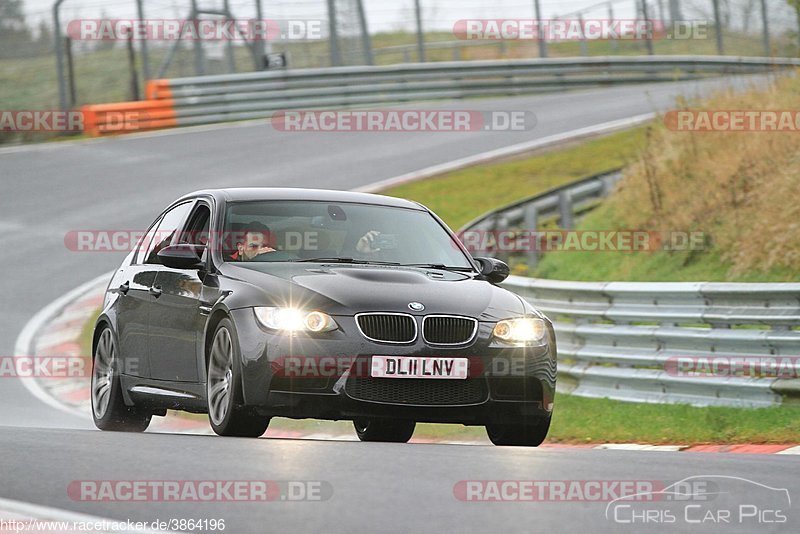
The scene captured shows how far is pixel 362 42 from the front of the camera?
3159 cm

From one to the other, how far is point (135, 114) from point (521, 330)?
21.2 metres

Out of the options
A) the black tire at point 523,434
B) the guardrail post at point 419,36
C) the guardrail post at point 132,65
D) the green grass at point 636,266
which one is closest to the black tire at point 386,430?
the black tire at point 523,434

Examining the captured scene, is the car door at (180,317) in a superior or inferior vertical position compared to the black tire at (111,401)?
superior

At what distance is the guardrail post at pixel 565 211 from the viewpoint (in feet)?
59.4

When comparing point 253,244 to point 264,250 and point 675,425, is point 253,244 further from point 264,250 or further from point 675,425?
point 675,425

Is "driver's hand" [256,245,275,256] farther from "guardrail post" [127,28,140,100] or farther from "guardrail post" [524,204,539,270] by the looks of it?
"guardrail post" [127,28,140,100]

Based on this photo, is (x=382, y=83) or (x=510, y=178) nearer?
(x=510, y=178)

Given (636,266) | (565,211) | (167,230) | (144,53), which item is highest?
(144,53)

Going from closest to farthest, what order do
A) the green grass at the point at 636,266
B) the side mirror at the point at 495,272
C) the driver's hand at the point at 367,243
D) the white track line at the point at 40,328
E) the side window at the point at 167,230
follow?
the driver's hand at the point at 367,243 → the side mirror at the point at 495,272 → the side window at the point at 167,230 → the green grass at the point at 636,266 → the white track line at the point at 40,328

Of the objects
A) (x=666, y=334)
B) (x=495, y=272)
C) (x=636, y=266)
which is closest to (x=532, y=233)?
(x=636, y=266)

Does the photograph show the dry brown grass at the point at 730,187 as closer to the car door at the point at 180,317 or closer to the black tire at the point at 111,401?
the car door at the point at 180,317

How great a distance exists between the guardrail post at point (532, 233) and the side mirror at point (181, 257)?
8700mm

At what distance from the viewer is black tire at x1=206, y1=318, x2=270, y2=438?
7965mm

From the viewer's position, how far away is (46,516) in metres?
5.34
